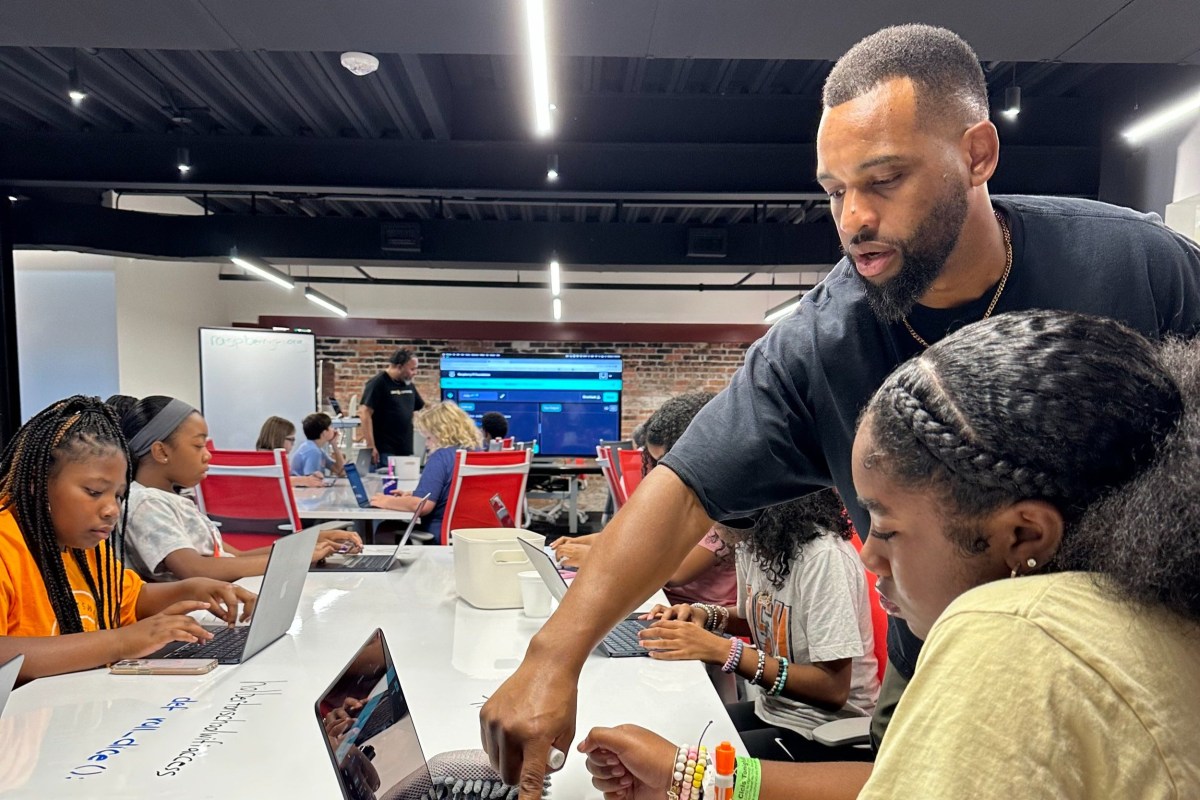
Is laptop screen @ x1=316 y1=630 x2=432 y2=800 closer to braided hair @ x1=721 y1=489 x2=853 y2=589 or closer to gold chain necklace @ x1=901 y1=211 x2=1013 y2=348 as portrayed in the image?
gold chain necklace @ x1=901 y1=211 x2=1013 y2=348

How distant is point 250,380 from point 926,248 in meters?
9.64

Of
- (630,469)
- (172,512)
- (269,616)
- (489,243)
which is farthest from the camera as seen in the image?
(489,243)

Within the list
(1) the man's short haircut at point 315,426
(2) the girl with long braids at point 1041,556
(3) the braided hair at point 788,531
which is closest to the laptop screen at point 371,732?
(2) the girl with long braids at point 1041,556

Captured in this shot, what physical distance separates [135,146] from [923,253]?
19.9 feet

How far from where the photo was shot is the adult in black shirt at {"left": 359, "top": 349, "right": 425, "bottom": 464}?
723 cm

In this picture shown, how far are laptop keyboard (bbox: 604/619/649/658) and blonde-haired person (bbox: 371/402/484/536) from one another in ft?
5.44

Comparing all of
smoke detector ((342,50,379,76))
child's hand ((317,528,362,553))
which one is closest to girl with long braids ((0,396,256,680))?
child's hand ((317,528,362,553))

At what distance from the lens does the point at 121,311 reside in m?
7.54

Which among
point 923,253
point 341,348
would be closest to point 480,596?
point 923,253

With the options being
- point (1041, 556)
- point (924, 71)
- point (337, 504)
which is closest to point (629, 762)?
point (1041, 556)

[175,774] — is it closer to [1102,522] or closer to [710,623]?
[1102,522]

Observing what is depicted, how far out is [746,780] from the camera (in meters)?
1.02

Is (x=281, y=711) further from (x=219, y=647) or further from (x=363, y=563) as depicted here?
(x=363, y=563)

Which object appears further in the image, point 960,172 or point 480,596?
point 480,596
